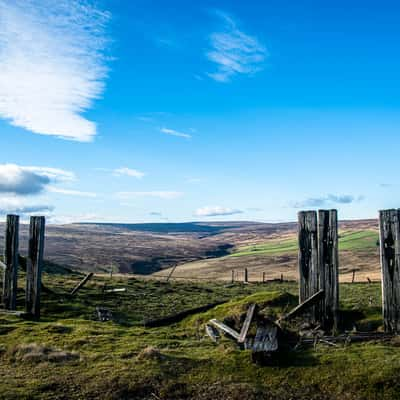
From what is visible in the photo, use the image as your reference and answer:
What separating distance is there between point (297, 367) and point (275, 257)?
93.6m

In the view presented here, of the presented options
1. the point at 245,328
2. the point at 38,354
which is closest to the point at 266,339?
the point at 245,328

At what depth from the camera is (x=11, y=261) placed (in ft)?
44.3

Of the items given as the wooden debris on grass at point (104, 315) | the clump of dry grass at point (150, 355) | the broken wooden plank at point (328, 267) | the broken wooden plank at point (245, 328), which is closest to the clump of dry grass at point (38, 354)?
the clump of dry grass at point (150, 355)

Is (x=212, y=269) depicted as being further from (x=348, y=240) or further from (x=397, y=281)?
(x=397, y=281)

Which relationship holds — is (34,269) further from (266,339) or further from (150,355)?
(266,339)

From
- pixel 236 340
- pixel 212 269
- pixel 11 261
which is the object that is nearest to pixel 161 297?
pixel 11 261

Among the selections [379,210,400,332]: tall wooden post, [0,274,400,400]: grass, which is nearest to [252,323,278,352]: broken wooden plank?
[0,274,400,400]: grass

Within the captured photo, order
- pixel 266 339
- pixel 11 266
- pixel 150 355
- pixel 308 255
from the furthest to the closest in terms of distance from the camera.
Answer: pixel 11 266, pixel 308 255, pixel 150 355, pixel 266 339

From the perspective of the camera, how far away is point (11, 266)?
13.5 m

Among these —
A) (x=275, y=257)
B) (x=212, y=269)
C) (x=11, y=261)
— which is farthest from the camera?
(x=275, y=257)

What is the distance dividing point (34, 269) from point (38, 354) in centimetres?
493

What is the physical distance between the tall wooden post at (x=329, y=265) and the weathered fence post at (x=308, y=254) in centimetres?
13

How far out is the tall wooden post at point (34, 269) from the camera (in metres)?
12.8

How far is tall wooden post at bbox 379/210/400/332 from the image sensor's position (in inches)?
360
